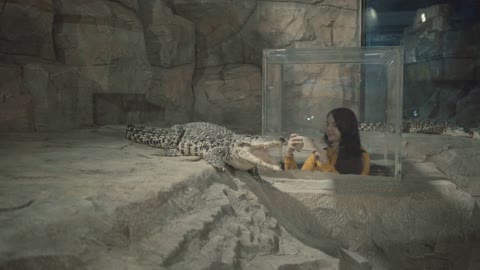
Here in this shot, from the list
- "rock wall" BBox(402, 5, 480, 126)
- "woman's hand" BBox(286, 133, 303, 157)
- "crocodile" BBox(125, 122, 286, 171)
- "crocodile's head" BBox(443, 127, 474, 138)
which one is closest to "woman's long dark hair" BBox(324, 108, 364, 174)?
"woman's hand" BBox(286, 133, 303, 157)

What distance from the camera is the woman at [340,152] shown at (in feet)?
17.1

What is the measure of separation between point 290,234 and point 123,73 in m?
4.82

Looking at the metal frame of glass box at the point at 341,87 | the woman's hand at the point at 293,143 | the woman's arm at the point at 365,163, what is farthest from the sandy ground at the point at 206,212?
the metal frame of glass box at the point at 341,87

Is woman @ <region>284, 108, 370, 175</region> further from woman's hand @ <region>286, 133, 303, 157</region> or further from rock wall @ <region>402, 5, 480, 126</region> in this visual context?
rock wall @ <region>402, 5, 480, 126</region>

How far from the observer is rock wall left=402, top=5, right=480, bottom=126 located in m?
8.05

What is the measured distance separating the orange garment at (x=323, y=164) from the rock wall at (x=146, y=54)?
3.00 meters

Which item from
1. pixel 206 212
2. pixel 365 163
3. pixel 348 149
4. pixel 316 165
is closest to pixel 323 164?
pixel 316 165

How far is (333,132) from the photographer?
5285 millimetres

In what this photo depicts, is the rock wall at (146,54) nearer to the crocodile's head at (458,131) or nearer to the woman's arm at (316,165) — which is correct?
the crocodile's head at (458,131)

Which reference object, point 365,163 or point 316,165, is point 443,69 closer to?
point 365,163

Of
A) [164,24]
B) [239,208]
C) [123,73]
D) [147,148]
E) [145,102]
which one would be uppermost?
[164,24]

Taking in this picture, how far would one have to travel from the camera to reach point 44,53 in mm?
6496

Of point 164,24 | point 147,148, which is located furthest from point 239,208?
point 164,24

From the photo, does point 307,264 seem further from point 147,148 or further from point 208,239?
point 147,148
